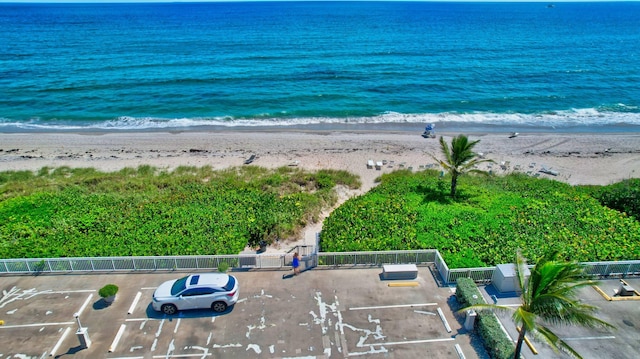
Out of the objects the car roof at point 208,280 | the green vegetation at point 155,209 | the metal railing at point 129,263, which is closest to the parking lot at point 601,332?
the metal railing at point 129,263

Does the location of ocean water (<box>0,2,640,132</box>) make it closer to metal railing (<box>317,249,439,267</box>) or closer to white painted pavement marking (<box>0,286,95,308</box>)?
metal railing (<box>317,249,439,267</box>)

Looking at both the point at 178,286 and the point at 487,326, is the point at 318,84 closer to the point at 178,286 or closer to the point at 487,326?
the point at 178,286

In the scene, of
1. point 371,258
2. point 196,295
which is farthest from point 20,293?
point 371,258

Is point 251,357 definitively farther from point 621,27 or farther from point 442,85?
point 621,27

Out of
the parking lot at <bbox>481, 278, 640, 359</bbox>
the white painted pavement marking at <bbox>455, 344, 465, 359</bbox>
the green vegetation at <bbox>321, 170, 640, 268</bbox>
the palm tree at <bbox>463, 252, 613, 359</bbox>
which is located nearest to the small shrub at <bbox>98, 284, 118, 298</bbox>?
the green vegetation at <bbox>321, 170, 640, 268</bbox>

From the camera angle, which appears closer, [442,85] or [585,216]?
[585,216]

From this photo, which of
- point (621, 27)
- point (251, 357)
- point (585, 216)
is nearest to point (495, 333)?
point (251, 357)
